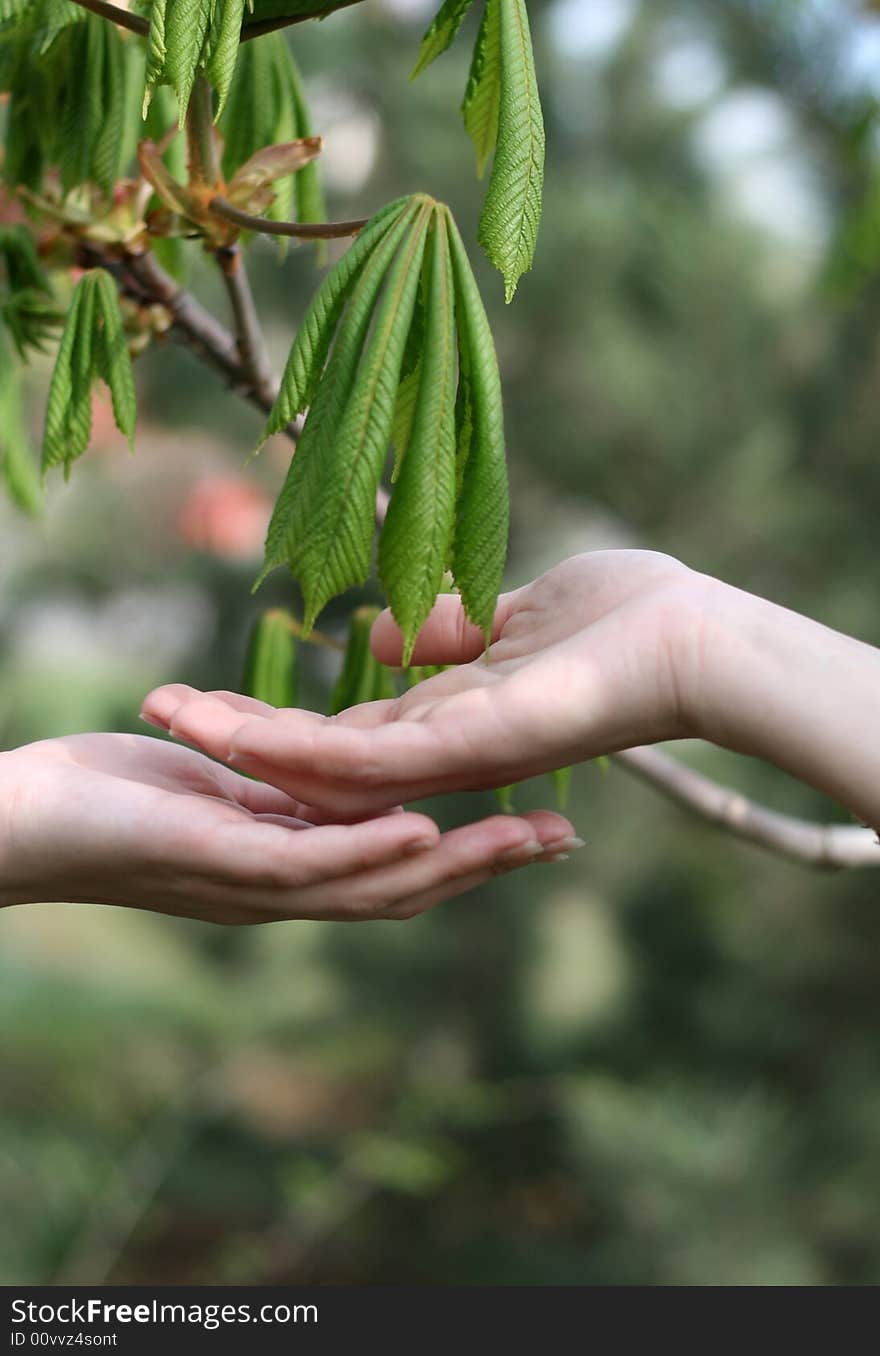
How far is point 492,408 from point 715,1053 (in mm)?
1827

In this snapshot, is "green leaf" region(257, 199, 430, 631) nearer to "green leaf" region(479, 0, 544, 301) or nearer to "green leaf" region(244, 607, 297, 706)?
"green leaf" region(479, 0, 544, 301)

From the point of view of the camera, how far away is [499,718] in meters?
0.49

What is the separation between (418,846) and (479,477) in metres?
0.16

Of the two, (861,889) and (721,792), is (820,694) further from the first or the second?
(861,889)

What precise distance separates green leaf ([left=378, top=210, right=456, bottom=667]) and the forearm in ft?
0.42

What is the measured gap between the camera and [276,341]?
2154 mm

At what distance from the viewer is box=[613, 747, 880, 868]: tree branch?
2.88 ft

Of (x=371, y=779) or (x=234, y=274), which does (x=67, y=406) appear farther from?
(x=371, y=779)

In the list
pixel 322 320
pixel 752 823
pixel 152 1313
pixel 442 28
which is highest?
pixel 442 28

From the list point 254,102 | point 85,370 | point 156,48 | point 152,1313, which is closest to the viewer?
point 156,48

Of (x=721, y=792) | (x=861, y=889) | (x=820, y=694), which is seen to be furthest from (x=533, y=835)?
(x=861, y=889)

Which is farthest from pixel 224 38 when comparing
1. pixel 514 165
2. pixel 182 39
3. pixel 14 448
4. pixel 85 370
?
pixel 14 448

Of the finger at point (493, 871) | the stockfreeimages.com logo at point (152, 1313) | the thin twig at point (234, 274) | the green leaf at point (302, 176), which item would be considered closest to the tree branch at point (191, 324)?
the thin twig at point (234, 274)

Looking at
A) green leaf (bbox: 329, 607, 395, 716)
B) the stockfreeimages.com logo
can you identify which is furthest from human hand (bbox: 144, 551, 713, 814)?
the stockfreeimages.com logo
